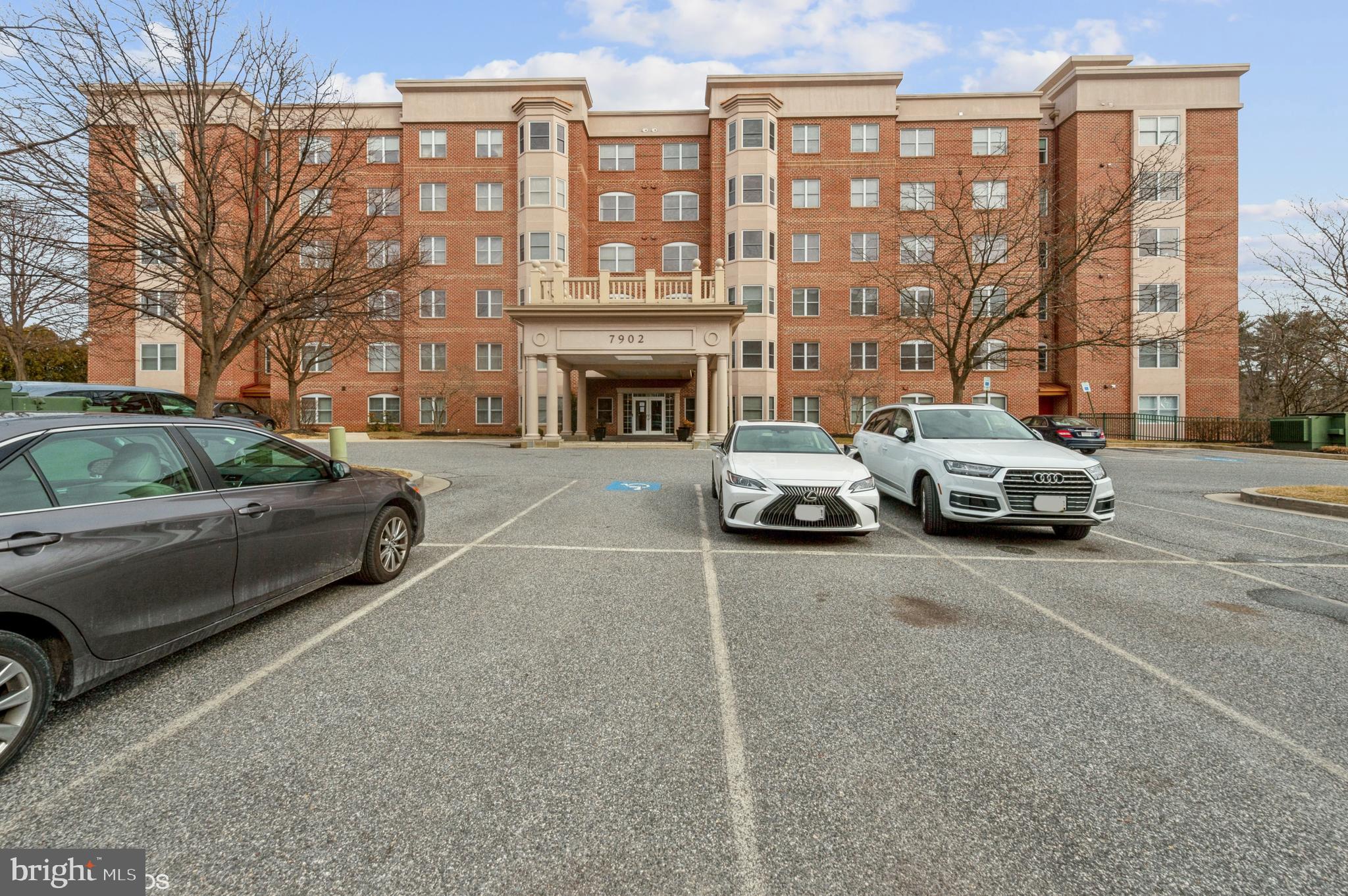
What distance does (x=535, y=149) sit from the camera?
32.8 metres

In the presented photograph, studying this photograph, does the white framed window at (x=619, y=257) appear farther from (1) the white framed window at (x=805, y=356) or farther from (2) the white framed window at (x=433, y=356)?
(1) the white framed window at (x=805, y=356)

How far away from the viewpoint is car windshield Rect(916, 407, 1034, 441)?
8.56 metres

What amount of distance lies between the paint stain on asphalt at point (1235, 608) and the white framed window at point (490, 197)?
116 feet

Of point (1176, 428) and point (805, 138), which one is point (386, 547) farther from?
point (1176, 428)

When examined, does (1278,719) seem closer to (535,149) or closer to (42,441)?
(42,441)

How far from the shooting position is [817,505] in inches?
277

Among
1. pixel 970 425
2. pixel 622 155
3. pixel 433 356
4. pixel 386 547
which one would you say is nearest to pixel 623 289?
pixel 622 155

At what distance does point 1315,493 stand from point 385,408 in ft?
123

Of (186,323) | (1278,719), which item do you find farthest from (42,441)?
(186,323)

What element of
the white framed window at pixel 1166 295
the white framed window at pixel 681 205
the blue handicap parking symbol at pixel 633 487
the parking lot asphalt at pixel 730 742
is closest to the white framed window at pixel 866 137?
the white framed window at pixel 681 205

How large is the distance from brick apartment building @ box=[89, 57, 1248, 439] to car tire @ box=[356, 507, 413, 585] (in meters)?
25.8

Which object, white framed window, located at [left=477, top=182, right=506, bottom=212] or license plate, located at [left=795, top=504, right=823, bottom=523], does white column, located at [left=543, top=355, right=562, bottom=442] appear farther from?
license plate, located at [left=795, top=504, right=823, bottom=523]

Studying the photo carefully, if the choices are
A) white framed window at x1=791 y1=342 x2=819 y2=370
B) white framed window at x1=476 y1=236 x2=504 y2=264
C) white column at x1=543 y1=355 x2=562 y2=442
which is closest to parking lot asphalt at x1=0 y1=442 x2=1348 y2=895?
white column at x1=543 y1=355 x2=562 y2=442

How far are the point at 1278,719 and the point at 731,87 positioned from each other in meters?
37.1
